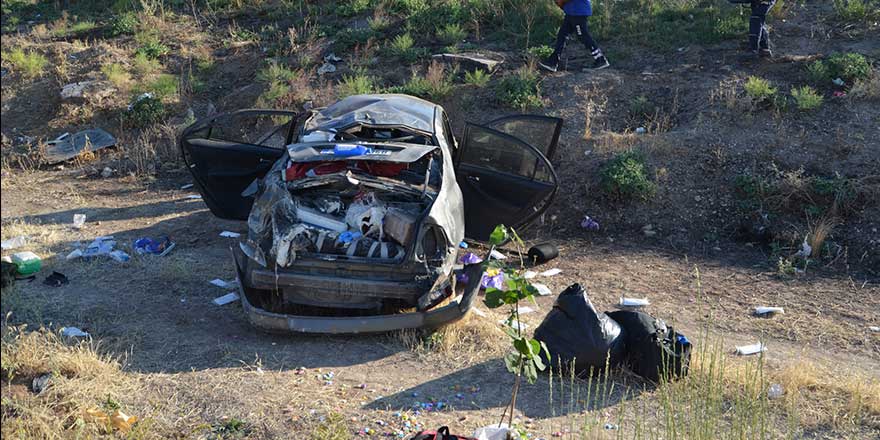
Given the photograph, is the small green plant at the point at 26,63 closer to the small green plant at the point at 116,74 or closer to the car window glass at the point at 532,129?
the small green plant at the point at 116,74

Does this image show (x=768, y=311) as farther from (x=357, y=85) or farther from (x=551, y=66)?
(x=357, y=85)

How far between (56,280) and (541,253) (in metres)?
4.90

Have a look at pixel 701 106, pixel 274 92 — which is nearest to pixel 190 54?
pixel 274 92

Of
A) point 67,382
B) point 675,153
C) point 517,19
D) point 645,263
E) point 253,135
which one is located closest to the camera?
point 67,382

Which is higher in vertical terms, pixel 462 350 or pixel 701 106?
pixel 701 106

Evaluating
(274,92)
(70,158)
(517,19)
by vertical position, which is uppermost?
(517,19)

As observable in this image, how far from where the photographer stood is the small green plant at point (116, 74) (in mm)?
14352

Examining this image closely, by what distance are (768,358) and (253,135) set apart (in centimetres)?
868

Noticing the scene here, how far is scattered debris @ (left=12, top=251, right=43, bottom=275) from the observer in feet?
25.4

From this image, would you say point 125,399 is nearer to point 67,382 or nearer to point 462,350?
point 67,382

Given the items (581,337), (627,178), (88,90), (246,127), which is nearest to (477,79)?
(627,178)

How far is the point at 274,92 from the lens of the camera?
13.3m

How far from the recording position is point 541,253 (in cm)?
880

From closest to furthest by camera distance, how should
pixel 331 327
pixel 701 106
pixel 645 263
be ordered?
1. pixel 331 327
2. pixel 645 263
3. pixel 701 106
